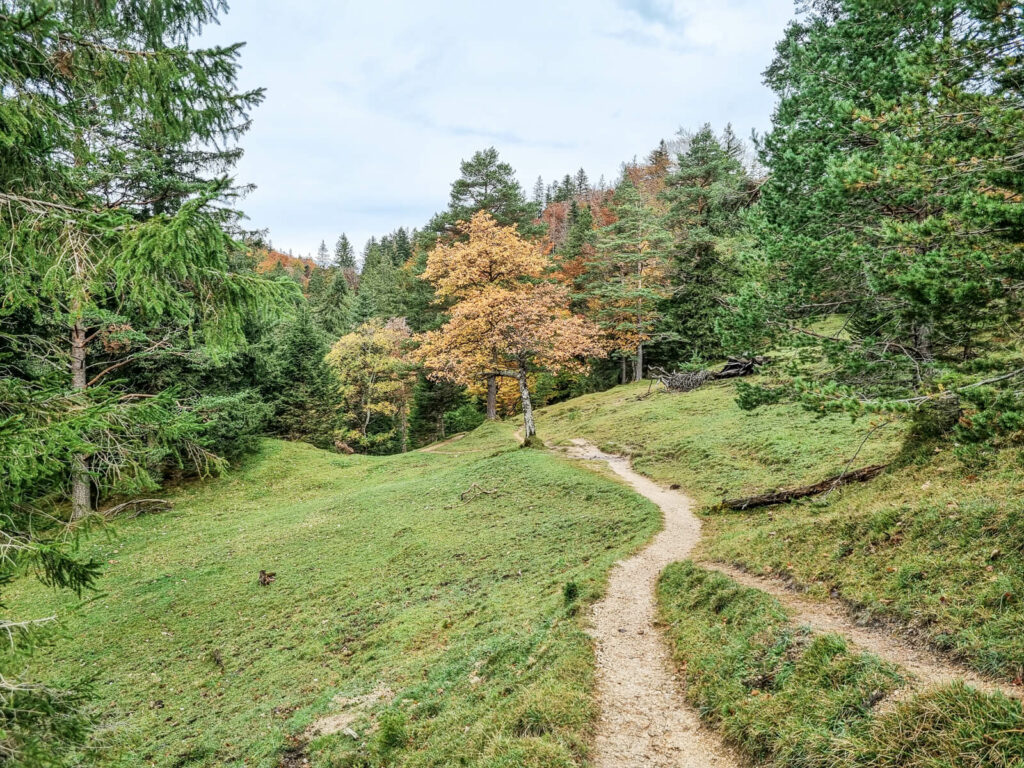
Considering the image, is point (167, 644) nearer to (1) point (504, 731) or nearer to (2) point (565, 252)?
(1) point (504, 731)

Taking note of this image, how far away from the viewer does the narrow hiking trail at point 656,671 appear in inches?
179

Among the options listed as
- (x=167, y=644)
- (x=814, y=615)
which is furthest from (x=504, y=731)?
(x=167, y=644)

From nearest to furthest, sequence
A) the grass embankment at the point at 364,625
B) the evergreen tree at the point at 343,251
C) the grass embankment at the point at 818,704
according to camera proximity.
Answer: the grass embankment at the point at 818,704 → the grass embankment at the point at 364,625 → the evergreen tree at the point at 343,251

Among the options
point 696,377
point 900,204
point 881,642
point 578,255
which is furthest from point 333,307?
point 881,642

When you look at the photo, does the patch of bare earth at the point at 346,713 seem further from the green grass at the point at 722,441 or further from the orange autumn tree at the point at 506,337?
the orange autumn tree at the point at 506,337

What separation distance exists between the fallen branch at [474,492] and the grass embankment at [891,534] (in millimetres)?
6095

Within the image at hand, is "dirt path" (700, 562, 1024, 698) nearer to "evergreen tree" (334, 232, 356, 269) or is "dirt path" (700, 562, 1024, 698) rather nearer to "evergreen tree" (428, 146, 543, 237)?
"evergreen tree" (428, 146, 543, 237)

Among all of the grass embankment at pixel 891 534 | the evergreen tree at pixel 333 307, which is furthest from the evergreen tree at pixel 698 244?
the evergreen tree at pixel 333 307

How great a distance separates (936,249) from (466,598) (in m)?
9.52

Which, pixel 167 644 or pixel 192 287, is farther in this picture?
pixel 167 644

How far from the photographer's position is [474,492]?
679 inches

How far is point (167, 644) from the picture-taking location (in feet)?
33.3

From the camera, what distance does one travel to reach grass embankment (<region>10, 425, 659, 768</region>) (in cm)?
577

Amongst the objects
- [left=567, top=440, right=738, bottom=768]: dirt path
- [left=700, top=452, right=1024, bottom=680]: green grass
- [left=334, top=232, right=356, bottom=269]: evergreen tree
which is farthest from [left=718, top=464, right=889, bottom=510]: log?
[left=334, top=232, right=356, bottom=269]: evergreen tree
